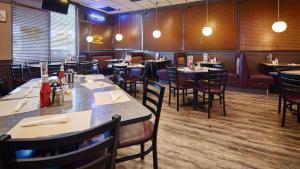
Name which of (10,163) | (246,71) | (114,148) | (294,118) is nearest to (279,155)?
(294,118)

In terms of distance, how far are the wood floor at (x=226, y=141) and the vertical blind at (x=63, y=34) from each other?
4761 mm

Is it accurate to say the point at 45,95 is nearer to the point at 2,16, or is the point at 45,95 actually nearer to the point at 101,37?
the point at 2,16

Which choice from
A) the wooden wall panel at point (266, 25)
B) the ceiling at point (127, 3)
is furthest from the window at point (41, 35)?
the wooden wall panel at point (266, 25)

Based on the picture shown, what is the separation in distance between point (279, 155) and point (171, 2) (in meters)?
6.81

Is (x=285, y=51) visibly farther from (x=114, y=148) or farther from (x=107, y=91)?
(x=114, y=148)

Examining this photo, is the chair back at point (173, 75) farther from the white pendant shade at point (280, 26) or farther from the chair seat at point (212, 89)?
the white pendant shade at point (280, 26)

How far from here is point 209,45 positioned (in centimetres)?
770

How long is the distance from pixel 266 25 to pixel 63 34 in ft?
22.8

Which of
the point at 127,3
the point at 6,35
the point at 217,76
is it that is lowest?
the point at 217,76

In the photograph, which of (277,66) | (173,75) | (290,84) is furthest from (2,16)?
(277,66)

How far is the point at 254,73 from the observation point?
6.80m

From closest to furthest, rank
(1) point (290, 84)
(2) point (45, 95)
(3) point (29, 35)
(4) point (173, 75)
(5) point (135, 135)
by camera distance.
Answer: (2) point (45, 95) → (5) point (135, 135) → (1) point (290, 84) → (4) point (173, 75) → (3) point (29, 35)

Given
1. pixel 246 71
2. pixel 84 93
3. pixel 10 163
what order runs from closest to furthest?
pixel 10 163
pixel 84 93
pixel 246 71

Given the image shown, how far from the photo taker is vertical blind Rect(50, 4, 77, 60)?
23.1ft
